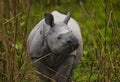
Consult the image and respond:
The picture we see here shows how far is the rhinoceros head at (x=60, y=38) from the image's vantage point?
17.5 feet

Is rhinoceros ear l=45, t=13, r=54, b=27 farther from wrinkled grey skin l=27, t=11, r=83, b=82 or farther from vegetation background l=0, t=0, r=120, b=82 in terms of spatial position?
vegetation background l=0, t=0, r=120, b=82

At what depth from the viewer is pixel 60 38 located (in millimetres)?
5461

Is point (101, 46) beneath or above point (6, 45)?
beneath

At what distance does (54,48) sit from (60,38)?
0.50 feet

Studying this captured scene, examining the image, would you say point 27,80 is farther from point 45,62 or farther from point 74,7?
point 74,7

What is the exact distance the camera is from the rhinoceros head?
5.35m

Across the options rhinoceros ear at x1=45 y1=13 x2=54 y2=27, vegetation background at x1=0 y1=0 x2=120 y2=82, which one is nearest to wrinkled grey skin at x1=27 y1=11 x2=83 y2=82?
rhinoceros ear at x1=45 y1=13 x2=54 y2=27

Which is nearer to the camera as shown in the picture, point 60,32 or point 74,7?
point 60,32

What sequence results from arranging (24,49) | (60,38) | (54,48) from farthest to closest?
(54,48) < (60,38) < (24,49)

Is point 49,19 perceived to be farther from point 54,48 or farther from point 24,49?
point 24,49

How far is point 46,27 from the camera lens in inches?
227

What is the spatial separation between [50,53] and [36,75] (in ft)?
2.23

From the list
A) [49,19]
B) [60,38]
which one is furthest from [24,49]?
[49,19]

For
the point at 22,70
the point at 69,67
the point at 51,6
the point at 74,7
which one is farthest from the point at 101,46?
the point at 74,7
